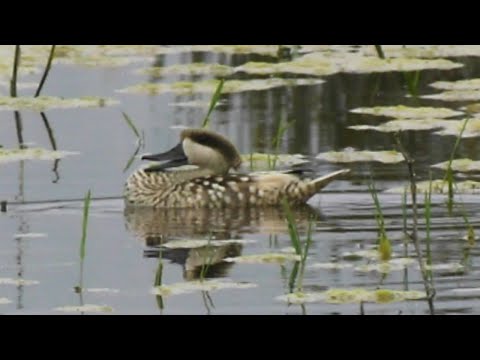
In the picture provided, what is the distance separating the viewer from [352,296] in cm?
836

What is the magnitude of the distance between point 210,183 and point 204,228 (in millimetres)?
828

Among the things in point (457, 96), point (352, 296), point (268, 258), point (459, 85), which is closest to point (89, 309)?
point (352, 296)

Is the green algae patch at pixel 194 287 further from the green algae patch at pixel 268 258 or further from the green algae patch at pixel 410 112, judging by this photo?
the green algae patch at pixel 410 112

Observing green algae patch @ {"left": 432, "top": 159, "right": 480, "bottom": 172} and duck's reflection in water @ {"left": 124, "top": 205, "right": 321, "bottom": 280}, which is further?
green algae patch @ {"left": 432, "top": 159, "right": 480, "bottom": 172}

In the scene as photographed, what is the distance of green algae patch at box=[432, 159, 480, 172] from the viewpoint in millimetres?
11250

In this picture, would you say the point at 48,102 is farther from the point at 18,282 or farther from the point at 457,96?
the point at 18,282

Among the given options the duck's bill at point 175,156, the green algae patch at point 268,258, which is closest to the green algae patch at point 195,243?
the green algae patch at point 268,258

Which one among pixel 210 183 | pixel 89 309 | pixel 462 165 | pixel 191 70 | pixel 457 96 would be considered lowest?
pixel 89 309

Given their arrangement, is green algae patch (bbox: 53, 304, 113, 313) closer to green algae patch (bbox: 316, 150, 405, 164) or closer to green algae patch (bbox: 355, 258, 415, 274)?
green algae patch (bbox: 355, 258, 415, 274)

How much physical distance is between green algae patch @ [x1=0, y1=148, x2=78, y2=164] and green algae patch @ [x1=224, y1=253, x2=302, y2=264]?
2.80 metres

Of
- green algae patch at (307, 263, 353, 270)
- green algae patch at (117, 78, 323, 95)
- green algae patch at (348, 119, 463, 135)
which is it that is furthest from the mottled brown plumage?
green algae patch at (117, 78, 323, 95)

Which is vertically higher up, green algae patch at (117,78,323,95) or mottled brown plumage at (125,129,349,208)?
green algae patch at (117,78,323,95)

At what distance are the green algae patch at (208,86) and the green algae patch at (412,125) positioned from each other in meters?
1.63

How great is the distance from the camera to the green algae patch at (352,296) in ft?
27.3
